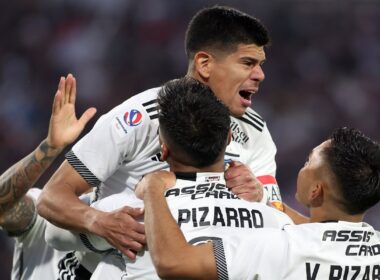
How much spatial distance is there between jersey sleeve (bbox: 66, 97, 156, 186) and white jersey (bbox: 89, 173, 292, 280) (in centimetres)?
67

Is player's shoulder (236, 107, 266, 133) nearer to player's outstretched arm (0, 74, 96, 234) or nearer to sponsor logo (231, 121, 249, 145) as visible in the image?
sponsor logo (231, 121, 249, 145)

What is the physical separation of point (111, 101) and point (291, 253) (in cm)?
706

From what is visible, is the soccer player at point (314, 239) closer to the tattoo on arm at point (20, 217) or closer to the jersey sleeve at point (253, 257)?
the jersey sleeve at point (253, 257)

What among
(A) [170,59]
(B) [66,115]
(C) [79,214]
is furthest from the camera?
(A) [170,59]

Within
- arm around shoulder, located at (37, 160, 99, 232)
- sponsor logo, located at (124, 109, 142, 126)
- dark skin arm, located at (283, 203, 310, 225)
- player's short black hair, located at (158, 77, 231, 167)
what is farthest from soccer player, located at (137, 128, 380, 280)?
dark skin arm, located at (283, 203, 310, 225)

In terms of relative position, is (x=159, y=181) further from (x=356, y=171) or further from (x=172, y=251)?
(x=356, y=171)

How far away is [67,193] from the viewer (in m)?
3.52

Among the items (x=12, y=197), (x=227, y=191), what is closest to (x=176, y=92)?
(x=227, y=191)

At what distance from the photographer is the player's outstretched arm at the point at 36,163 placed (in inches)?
154

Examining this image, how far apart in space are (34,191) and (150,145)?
1.55m

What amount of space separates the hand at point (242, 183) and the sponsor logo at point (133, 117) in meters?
0.54

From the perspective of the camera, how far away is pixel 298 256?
2.81m

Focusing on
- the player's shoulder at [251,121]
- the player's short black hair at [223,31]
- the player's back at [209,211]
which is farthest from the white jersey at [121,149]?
the player's back at [209,211]

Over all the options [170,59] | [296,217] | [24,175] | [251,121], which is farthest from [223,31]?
[170,59]
